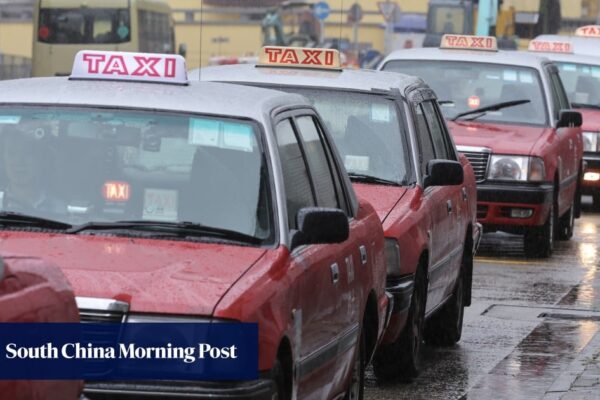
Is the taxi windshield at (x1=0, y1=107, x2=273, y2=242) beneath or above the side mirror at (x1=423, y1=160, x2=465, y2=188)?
above

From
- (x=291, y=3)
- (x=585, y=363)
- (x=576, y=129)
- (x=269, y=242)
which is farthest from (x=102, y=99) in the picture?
(x=291, y=3)

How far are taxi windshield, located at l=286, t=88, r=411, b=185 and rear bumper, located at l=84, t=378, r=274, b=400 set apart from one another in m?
4.40

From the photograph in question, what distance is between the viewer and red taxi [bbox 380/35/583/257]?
15.2 m

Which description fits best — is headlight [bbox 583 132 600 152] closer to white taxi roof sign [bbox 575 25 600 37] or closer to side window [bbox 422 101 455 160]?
white taxi roof sign [bbox 575 25 600 37]

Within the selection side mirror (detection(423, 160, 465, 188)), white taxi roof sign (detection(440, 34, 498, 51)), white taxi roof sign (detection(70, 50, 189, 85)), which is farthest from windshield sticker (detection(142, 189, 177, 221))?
white taxi roof sign (detection(440, 34, 498, 51))

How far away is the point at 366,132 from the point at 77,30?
3417 centimetres

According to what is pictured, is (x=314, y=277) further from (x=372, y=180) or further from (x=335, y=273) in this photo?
(x=372, y=180)

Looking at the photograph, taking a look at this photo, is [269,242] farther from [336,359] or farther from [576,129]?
[576,129]

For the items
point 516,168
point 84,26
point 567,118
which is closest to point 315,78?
point 516,168

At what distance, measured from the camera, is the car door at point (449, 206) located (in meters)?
10.2

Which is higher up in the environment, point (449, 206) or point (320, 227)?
point (320, 227)

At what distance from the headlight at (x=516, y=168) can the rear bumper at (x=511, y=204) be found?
0.07 m

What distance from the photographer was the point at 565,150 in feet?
53.9

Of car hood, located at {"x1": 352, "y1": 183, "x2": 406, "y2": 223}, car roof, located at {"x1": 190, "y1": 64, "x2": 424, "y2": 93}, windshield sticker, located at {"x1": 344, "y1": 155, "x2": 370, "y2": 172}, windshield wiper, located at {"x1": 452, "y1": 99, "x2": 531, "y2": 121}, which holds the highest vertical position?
car roof, located at {"x1": 190, "y1": 64, "x2": 424, "y2": 93}
